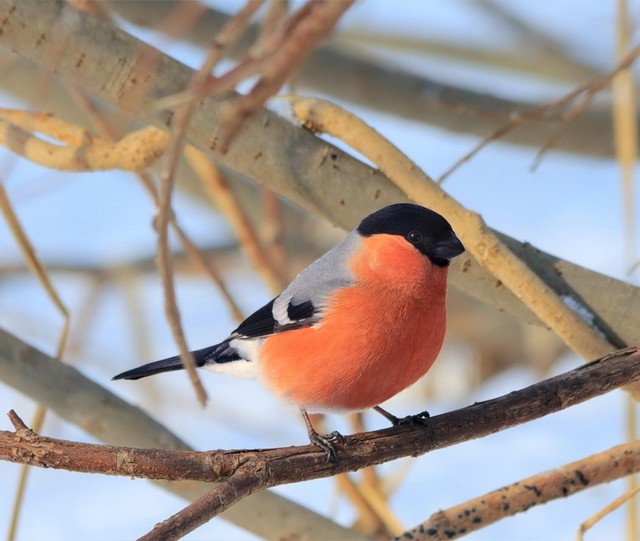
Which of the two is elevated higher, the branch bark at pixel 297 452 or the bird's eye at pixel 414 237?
the bird's eye at pixel 414 237

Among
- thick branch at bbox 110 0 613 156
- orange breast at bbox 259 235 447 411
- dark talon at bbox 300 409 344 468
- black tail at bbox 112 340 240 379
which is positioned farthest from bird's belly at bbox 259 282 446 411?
thick branch at bbox 110 0 613 156

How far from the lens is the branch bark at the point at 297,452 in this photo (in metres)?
1.42

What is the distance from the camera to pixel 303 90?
3.45m

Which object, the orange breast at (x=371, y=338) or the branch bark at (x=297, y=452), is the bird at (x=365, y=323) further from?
the branch bark at (x=297, y=452)

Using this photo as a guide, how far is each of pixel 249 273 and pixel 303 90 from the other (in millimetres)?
1919

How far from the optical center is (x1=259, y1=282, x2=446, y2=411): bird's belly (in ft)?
6.25

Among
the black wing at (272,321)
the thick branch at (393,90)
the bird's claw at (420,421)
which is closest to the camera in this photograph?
the bird's claw at (420,421)

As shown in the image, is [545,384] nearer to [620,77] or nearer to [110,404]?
[110,404]

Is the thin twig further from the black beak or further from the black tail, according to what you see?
the black tail

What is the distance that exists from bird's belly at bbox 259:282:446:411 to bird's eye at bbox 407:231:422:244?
12cm

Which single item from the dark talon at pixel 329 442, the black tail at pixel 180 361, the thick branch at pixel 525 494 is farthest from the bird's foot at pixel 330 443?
the black tail at pixel 180 361

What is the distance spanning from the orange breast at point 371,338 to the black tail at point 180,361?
20 centimetres

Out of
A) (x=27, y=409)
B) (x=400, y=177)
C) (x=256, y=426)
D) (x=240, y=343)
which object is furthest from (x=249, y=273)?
(x=400, y=177)

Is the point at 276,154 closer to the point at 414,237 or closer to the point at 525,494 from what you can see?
the point at 414,237
